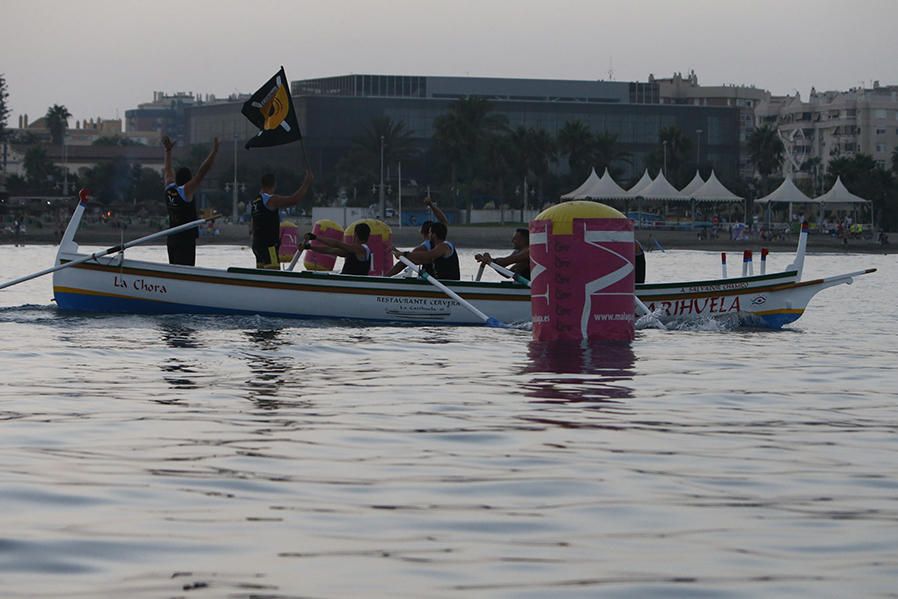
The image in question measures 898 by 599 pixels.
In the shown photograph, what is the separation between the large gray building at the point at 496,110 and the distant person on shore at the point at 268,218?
127971 mm

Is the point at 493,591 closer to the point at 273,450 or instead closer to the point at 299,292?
the point at 273,450

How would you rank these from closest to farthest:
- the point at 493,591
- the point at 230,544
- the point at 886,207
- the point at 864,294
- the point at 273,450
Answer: the point at 493,591, the point at 230,544, the point at 273,450, the point at 864,294, the point at 886,207

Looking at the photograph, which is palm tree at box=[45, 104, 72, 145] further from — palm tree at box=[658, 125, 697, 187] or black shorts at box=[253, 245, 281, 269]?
black shorts at box=[253, 245, 281, 269]

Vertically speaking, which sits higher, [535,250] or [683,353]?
[535,250]

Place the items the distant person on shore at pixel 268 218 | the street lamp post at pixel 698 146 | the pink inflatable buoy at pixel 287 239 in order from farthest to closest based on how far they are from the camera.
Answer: the street lamp post at pixel 698 146 → the pink inflatable buoy at pixel 287 239 → the distant person on shore at pixel 268 218

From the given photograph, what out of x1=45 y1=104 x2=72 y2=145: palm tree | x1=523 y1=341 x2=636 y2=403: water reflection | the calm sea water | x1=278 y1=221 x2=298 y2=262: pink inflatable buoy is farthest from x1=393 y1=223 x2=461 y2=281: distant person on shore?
x1=45 y1=104 x2=72 y2=145: palm tree

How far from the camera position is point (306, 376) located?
45.2 feet

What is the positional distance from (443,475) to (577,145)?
5019 inches

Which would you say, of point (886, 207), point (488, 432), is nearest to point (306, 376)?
point (488, 432)

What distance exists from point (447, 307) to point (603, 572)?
15.2 m

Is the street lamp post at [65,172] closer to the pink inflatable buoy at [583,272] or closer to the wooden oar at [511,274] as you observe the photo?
the wooden oar at [511,274]

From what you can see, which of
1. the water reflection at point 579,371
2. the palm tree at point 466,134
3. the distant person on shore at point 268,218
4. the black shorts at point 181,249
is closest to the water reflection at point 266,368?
the water reflection at point 579,371

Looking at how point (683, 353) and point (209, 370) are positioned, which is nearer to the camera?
point (209, 370)

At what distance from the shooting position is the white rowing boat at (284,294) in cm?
2120
